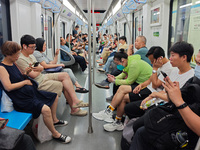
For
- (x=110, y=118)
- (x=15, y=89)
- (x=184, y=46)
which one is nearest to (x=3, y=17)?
(x=15, y=89)

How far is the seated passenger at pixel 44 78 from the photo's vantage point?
2582 millimetres

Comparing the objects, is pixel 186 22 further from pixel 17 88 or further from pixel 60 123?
pixel 17 88

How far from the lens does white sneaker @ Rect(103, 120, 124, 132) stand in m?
2.58

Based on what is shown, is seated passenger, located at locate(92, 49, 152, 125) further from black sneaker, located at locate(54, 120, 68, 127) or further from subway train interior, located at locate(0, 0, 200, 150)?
black sneaker, located at locate(54, 120, 68, 127)

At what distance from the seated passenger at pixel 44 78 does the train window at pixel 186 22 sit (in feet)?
7.08

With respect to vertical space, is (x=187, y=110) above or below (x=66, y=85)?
above

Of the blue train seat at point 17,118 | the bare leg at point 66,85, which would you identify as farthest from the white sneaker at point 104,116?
the blue train seat at point 17,118

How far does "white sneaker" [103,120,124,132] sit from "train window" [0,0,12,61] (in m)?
2.56

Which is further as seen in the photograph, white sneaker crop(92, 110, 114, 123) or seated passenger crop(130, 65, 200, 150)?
white sneaker crop(92, 110, 114, 123)

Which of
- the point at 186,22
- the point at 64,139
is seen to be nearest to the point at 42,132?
the point at 64,139

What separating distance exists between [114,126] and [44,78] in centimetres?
125

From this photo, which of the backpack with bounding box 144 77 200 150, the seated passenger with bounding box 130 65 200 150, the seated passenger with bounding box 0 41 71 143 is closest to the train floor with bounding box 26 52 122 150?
the seated passenger with bounding box 0 41 71 143

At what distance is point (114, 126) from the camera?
8.53 ft

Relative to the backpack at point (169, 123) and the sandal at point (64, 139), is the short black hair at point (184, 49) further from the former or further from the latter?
the sandal at point (64, 139)
